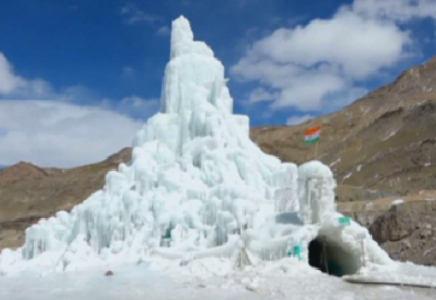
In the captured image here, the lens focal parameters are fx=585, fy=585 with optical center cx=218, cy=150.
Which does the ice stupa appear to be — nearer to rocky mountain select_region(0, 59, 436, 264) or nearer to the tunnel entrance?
the tunnel entrance

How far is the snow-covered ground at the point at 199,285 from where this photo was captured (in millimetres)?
22109

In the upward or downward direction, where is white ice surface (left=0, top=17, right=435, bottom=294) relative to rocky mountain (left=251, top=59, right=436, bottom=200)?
downward

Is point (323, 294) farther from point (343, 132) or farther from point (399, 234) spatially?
point (343, 132)

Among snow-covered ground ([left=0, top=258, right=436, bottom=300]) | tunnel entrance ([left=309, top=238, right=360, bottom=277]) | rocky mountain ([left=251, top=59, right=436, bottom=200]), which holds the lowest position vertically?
snow-covered ground ([left=0, top=258, right=436, bottom=300])

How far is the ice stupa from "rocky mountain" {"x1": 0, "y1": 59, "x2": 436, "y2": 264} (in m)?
14.8

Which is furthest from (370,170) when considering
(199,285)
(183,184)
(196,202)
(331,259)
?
(199,285)

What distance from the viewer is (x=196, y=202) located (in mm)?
33625

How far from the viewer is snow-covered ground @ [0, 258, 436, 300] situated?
2211 centimetres

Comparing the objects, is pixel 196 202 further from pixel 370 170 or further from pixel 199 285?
pixel 370 170

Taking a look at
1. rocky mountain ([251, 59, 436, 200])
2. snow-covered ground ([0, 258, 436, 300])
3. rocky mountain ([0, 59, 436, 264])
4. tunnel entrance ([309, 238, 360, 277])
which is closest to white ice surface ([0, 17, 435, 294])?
tunnel entrance ([309, 238, 360, 277])

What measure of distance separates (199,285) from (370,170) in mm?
66529

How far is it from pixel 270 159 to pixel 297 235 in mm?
13086

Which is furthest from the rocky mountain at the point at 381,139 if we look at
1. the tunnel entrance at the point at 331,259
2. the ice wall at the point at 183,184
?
the tunnel entrance at the point at 331,259

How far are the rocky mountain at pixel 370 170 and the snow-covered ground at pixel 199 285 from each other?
19.8 m
